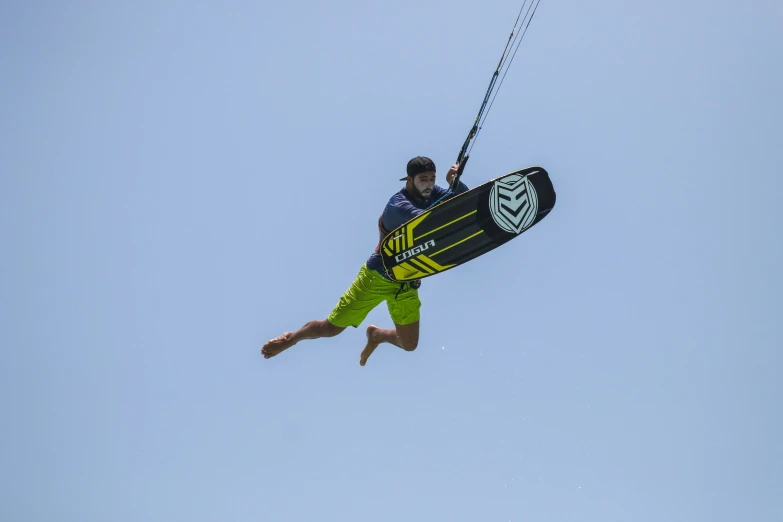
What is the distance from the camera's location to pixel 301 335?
12180 mm

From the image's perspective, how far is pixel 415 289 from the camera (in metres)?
11.9

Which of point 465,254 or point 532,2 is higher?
point 532,2

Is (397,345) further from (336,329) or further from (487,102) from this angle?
A: (487,102)

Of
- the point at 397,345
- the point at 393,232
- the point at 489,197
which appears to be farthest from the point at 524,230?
the point at 397,345

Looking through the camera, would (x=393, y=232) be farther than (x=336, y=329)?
No

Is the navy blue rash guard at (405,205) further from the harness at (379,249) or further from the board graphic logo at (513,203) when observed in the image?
the board graphic logo at (513,203)

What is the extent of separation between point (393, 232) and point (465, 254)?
0.75m

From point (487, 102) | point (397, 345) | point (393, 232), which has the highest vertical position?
point (487, 102)

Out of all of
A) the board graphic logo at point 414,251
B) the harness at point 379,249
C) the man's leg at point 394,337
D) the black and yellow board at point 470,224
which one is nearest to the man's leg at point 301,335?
the man's leg at point 394,337

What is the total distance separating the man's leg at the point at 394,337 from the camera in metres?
12.1

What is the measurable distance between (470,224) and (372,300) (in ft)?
4.50

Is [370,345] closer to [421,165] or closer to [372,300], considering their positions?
[372,300]

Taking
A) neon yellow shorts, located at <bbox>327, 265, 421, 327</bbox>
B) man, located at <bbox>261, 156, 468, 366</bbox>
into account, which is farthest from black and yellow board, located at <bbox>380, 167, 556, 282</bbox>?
neon yellow shorts, located at <bbox>327, 265, 421, 327</bbox>

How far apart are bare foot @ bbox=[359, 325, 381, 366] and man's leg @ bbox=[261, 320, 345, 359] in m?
0.65
